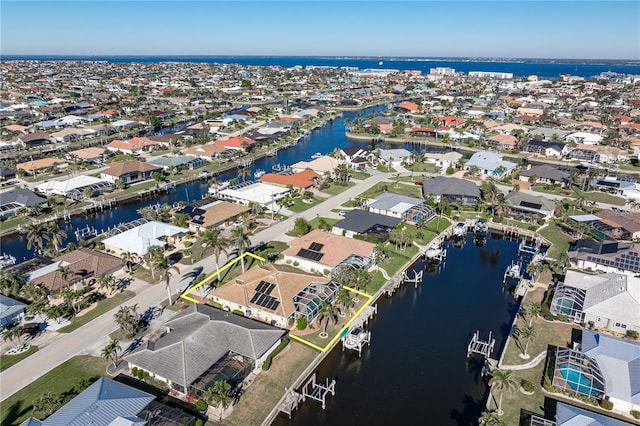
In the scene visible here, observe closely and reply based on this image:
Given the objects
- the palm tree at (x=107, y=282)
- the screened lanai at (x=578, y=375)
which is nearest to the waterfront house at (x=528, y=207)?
the screened lanai at (x=578, y=375)

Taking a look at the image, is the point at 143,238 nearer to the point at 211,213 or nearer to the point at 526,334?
the point at 211,213

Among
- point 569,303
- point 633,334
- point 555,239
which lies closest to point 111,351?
point 569,303

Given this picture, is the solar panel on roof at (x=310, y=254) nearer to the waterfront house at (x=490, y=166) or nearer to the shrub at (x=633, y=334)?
the shrub at (x=633, y=334)

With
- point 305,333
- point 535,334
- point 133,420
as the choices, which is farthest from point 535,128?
point 133,420

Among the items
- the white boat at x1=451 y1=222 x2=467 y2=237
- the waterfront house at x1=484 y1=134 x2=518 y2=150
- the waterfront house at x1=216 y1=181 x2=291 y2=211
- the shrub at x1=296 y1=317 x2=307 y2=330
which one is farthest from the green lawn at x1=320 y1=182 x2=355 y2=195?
the waterfront house at x1=484 y1=134 x2=518 y2=150

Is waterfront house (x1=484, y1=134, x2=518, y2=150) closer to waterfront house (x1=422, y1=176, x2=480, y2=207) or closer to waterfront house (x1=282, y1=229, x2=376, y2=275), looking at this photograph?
waterfront house (x1=422, y1=176, x2=480, y2=207)
